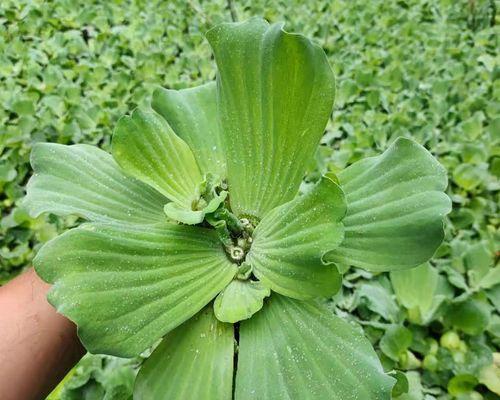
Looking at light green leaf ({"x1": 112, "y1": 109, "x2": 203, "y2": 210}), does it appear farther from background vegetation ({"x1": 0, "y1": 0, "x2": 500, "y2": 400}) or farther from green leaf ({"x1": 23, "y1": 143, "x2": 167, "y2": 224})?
background vegetation ({"x1": 0, "y1": 0, "x2": 500, "y2": 400})

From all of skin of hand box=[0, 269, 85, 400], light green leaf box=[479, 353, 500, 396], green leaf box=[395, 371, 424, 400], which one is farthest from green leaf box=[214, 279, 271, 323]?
light green leaf box=[479, 353, 500, 396]

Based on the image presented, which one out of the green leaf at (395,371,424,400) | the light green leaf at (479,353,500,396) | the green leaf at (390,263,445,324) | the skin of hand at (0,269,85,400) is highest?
the skin of hand at (0,269,85,400)

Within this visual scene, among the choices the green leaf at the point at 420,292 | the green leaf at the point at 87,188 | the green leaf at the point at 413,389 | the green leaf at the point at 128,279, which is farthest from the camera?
the green leaf at the point at 420,292

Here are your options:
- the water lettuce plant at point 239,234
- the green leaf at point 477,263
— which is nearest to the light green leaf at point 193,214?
the water lettuce plant at point 239,234

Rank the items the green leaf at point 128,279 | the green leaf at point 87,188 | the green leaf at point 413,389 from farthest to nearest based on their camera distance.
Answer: the green leaf at point 413,389 < the green leaf at point 87,188 < the green leaf at point 128,279

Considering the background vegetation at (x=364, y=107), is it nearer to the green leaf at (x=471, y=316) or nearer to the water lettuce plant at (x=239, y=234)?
the green leaf at (x=471, y=316)

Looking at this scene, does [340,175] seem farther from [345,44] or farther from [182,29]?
[182,29]

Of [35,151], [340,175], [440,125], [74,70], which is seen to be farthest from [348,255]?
[74,70]

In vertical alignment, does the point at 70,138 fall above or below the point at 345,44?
below
